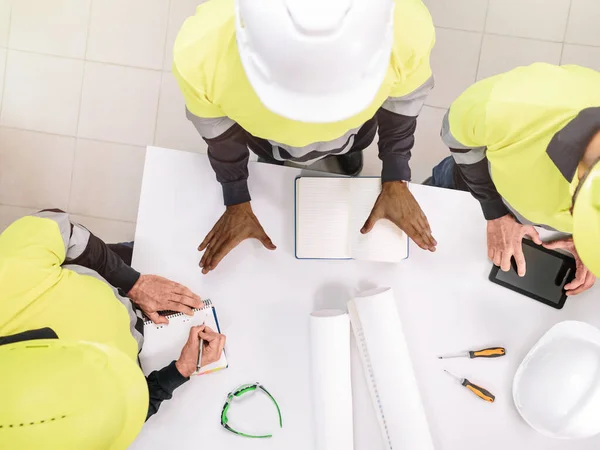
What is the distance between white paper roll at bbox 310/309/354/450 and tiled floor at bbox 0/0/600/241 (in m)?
0.83

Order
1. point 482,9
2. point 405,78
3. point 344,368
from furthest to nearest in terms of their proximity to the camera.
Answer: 1. point 482,9
2. point 344,368
3. point 405,78

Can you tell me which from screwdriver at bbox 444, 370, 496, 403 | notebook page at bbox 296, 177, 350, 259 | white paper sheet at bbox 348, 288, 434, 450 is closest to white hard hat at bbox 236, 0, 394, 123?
notebook page at bbox 296, 177, 350, 259

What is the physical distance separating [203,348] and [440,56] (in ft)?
4.43

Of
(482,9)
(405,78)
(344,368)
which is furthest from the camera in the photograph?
(482,9)

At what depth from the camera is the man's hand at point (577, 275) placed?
1.17m

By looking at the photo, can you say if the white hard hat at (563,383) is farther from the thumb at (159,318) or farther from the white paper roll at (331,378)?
the thumb at (159,318)

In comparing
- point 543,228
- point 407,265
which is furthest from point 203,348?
point 543,228

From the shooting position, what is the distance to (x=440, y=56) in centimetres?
183

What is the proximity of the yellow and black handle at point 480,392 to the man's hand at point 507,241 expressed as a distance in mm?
284

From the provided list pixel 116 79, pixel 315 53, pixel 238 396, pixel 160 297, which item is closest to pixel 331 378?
pixel 238 396

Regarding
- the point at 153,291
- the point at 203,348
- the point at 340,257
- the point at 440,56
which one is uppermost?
the point at 440,56

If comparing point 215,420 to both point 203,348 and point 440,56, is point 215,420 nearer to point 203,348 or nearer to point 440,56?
point 203,348

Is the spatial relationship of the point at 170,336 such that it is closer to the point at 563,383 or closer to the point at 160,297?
the point at 160,297

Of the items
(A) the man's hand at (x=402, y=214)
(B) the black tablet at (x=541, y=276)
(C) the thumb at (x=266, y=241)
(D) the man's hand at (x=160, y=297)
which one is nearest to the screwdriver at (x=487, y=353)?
(B) the black tablet at (x=541, y=276)
